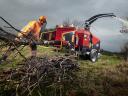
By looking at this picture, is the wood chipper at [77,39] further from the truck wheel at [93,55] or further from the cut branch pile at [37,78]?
the cut branch pile at [37,78]

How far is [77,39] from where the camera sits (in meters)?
18.7

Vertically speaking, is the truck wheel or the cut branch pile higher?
the truck wheel

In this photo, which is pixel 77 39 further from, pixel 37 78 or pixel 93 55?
pixel 37 78

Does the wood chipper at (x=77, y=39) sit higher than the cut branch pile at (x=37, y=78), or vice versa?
Result: the wood chipper at (x=77, y=39)

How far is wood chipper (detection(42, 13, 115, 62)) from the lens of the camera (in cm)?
1841

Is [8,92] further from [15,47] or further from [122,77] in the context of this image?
[122,77]

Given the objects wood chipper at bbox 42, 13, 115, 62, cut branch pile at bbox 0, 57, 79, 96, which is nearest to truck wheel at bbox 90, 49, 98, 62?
wood chipper at bbox 42, 13, 115, 62

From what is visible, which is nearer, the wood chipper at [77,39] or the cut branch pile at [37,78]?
the cut branch pile at [37,78]

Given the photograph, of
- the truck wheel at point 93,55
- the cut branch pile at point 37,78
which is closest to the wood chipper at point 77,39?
the truck wheel at point 93,55

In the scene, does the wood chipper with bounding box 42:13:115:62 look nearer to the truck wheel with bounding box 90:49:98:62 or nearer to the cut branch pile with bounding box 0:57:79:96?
the truck wheel with bounding box 90:49:98:62

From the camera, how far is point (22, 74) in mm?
8234

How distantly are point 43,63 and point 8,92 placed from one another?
3.34 ft

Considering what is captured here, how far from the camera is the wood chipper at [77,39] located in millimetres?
18406

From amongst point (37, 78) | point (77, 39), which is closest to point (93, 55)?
point (77, 39)
